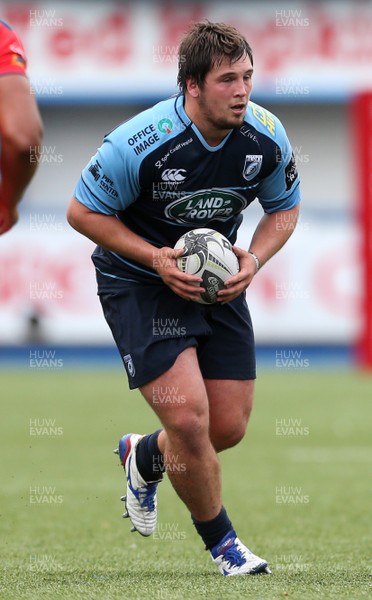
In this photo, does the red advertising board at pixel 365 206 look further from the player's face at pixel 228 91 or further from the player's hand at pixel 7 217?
the player's hand at pixel 7 217

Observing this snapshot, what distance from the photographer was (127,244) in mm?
5969

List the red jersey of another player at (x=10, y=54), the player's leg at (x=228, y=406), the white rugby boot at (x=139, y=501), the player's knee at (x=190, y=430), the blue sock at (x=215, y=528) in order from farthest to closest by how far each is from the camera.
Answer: the white rugby boot at (x=139, y=501) → the player's leg at (x=228, y=406) → the blue sock at (x=215, y=528) → the player's knee at (x=190, y=430) → the red jersey of another player at (x=10, y=54)

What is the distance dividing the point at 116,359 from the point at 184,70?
17000 millimetres

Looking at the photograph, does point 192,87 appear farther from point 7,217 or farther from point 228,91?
point 7,217

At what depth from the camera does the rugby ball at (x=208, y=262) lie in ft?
19.3

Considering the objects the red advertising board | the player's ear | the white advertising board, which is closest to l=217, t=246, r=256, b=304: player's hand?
the player's ear

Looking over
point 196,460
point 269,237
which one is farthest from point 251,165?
point 196,460

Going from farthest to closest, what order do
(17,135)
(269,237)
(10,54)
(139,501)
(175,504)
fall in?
(175,504) → (139,501) → (269,237) → (10,54) → (17,135)

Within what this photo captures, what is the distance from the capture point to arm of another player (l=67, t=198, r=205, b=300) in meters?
5.84

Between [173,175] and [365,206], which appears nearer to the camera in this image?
[173,175]

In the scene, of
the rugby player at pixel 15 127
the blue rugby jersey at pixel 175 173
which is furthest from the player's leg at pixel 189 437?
the rugby player at pixel 15 127

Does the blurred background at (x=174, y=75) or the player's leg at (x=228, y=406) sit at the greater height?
the player's leg at (x=228, y=406)

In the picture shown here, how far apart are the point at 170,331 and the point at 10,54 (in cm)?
165

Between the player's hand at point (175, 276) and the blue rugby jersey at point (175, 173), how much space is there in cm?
27
